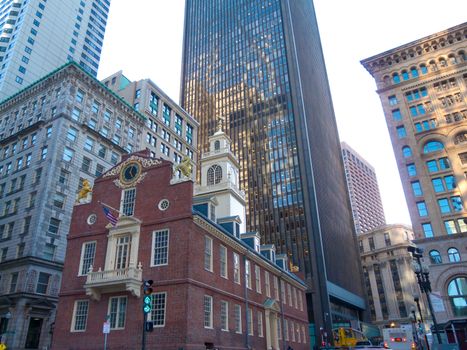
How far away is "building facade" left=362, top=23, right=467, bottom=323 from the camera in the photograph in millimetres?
48562

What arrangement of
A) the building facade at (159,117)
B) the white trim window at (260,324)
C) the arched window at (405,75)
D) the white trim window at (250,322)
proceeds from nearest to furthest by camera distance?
the white trim window at (250,322), the white trim window at (260,324), the arched window at (405,75), the building facade at (159,117)

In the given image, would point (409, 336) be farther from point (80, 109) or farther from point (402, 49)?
point (80, 109)

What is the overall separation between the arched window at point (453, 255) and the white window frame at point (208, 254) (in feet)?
116

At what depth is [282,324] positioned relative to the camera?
4094 cm

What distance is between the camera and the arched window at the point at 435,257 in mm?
49375

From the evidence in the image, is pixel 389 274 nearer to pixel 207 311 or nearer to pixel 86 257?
pixel 207 311

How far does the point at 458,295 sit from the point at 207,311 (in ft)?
117

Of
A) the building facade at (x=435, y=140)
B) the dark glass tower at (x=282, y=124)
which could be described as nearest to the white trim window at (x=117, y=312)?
the building facade at (x=435, y=140)

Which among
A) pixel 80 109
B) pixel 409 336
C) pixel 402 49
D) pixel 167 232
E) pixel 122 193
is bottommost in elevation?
pixel 409 336

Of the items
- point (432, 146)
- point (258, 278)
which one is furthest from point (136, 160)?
point (432, 146)

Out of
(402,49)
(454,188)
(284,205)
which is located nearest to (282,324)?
(454,188)

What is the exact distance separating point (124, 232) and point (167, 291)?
624 cm

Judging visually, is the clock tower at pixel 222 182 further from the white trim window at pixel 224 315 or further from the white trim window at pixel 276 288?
the white trim window at pixel 224 315

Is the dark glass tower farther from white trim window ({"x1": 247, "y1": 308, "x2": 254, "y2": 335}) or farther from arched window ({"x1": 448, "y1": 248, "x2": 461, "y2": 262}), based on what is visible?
white trim window ({"x1": 247, "y1": 308, "x2": 254, "y2": 335})
